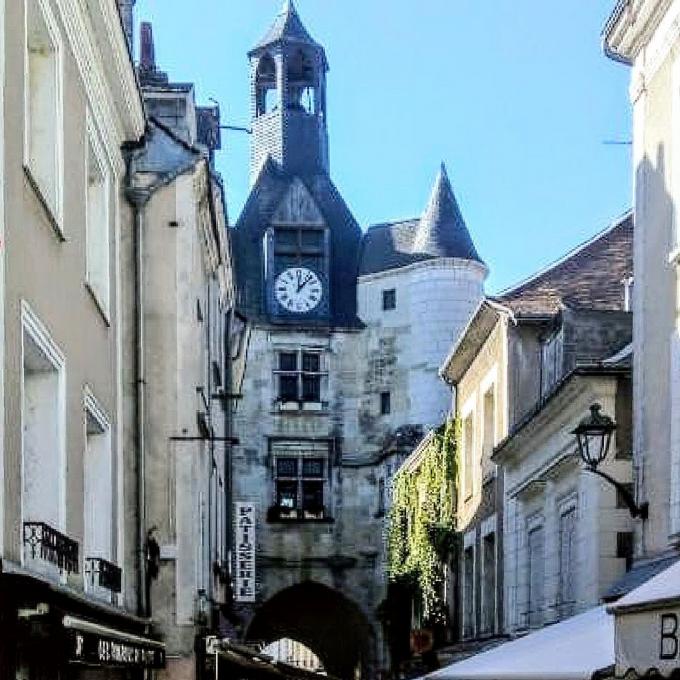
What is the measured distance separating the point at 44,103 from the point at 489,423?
1566cm

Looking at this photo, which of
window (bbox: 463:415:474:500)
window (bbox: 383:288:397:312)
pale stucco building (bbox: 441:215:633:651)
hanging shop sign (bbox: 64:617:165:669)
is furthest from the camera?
window (bbox: 383:288:397:312)

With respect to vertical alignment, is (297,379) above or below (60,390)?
above

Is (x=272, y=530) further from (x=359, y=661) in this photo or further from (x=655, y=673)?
(x=655, y=673)

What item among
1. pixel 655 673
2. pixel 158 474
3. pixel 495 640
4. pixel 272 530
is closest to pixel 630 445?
pixel 158 474

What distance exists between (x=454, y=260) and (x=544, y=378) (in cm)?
2668

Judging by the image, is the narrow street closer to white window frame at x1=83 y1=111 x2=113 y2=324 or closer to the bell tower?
white window frame at x1=83 y1=111 x2=113 y2=324

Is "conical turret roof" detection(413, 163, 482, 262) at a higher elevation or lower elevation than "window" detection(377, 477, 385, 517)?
higher

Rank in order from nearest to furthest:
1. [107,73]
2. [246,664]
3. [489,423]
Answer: [107,73]
[246,664]
[489,423]

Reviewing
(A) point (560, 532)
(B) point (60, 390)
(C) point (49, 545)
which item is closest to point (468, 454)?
(A) point (560, 532)

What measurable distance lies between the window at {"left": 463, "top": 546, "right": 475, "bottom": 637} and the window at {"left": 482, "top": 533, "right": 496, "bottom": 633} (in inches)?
47.4

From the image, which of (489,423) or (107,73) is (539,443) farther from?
(107,73)

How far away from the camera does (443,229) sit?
165ft

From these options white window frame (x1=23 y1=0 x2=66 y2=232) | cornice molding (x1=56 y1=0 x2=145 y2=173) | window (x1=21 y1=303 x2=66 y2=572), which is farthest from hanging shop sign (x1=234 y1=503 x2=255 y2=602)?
white window frame (x1=23 y1=0 x2=66 y2=232)

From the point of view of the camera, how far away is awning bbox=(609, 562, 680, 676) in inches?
275
